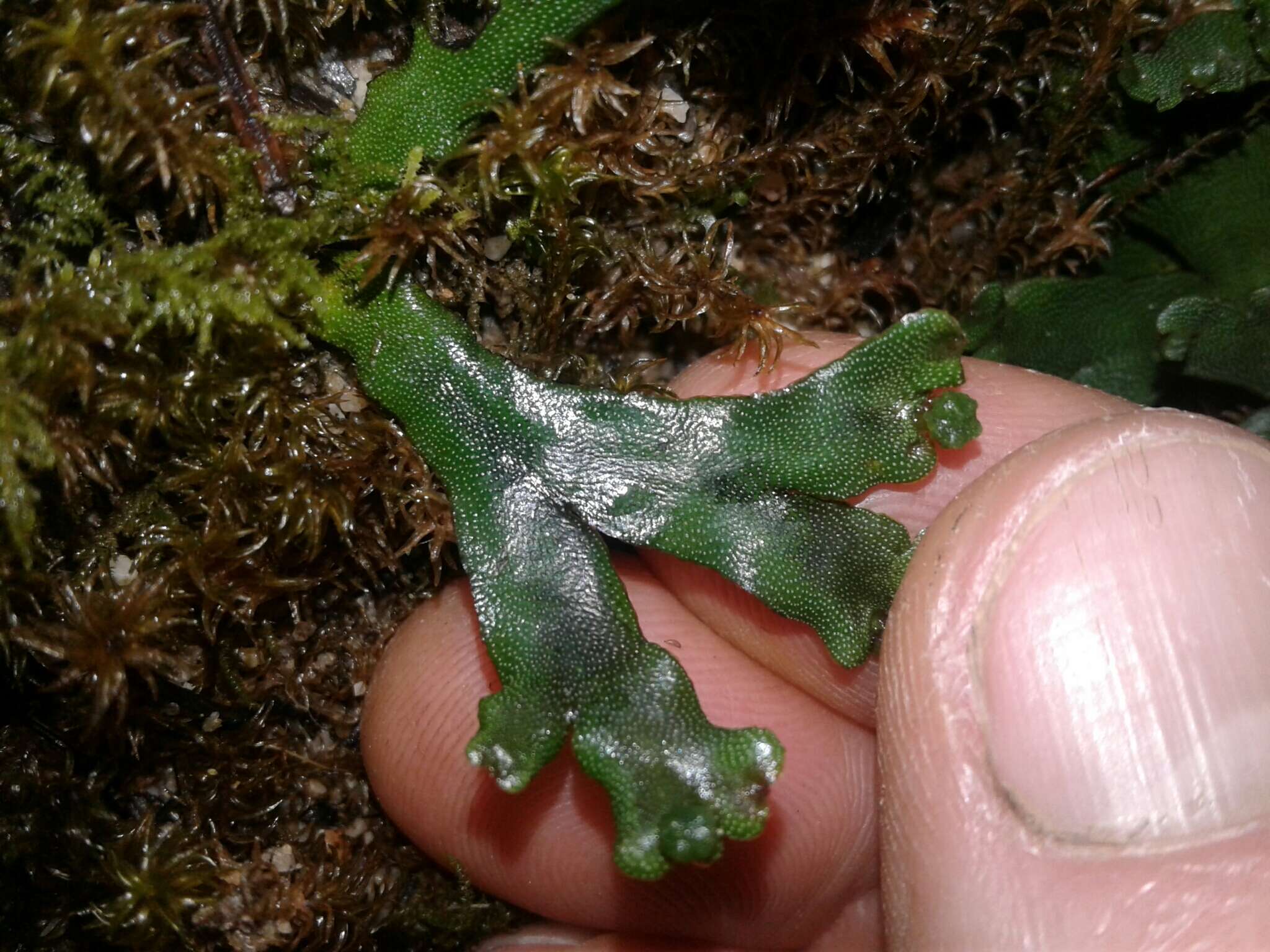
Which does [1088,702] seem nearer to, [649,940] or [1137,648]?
[1137,648]

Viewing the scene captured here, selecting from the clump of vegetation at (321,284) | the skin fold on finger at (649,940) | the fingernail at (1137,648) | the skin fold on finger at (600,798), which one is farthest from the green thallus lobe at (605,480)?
the skin fold on finger at (649,940)

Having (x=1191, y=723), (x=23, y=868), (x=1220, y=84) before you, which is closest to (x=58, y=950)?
(x=23, y=868)

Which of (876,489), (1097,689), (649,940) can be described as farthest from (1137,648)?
(649,940)

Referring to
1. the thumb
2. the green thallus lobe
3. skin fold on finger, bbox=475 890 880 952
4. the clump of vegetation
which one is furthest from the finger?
skin fold on finger, bbox=475 890 880 952

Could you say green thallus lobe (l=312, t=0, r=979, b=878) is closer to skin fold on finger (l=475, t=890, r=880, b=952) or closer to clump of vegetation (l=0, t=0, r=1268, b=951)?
clump of vegetation (l=0, t=0, r=1268, b=951)

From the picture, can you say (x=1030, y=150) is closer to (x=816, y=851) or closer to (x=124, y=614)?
(x=816, y=851)

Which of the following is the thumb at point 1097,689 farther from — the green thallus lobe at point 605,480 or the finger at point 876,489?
the finger at point 876,489
